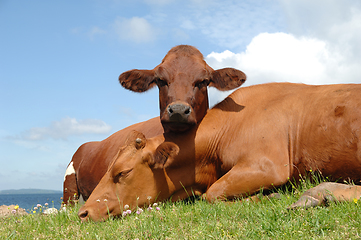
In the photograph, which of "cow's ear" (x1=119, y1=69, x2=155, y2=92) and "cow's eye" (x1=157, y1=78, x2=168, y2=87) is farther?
"cow's ear" (x1=119, y1=69, x2=155, y2=92)

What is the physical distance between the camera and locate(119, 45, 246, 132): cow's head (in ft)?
17.7

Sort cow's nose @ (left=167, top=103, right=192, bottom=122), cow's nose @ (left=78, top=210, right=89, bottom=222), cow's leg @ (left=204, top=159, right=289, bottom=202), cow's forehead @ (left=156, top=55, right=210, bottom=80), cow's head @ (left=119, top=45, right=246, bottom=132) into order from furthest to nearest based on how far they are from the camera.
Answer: cow's forehead @ (left=156, top=55, right=210, bottom=80) < cow's head @ (left=119, top=45, right=246, bottom=132) < cow's nose @ (left=167, top=103, right=192, bottom=122) < cow's leg @ (left=204, top=159, right=289, bottom=202) < cow's nose @ (left=78, top=210, right=89, bottom=222)

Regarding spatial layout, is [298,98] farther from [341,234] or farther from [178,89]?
[341,234]

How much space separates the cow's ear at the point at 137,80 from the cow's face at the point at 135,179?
163cm

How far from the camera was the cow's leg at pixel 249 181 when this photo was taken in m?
4.98

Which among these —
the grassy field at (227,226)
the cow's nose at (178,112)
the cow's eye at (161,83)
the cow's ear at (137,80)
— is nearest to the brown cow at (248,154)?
the cow's nose at (178,112)

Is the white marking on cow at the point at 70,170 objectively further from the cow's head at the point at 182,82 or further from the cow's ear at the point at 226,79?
the cow's ear at the point at 226,79

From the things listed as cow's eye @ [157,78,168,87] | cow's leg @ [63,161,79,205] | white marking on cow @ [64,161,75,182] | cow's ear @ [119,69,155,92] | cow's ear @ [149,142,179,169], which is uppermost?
cow's ear @ [119,69,155,92]

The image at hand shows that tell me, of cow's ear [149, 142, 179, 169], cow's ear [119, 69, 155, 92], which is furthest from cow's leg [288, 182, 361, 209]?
cow's ear [119, 69, 155, 92]

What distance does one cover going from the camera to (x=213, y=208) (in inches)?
169

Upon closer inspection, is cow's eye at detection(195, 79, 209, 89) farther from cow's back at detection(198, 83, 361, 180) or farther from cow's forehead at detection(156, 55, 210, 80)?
cow's back at detection(198, 83, 361, 180)

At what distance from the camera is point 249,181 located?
5.00m

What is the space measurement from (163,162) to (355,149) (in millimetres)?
2792

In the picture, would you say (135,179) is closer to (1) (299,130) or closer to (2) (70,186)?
(1) (299,130)
